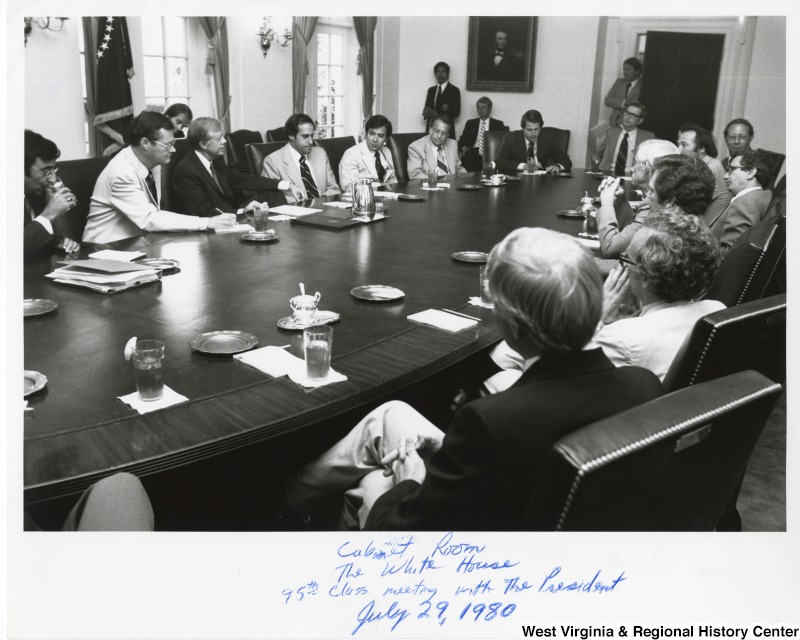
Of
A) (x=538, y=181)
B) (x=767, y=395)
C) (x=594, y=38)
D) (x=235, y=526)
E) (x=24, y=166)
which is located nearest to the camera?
(x=767, y=395)

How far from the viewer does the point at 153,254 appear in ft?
8.28

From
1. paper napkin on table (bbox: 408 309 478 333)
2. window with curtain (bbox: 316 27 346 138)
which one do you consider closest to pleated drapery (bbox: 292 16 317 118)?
window with curtain (bbox: 316 27 346 138)

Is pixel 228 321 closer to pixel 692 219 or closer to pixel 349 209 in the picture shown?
pixel 692 219

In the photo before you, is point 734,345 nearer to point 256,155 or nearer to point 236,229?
point 236,229

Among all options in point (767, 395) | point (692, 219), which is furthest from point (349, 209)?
point (767, 395)

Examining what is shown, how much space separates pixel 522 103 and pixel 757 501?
5998mm

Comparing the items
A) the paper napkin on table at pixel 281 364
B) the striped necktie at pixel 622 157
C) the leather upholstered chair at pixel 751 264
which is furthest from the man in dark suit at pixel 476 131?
the paper napkin on table at pixel 281 364

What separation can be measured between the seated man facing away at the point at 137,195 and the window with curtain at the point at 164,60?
268 centimetres

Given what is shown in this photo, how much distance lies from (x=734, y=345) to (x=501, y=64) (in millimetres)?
6403

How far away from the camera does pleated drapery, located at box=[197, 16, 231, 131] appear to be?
18.6ft

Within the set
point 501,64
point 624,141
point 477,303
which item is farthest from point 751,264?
point 501,64

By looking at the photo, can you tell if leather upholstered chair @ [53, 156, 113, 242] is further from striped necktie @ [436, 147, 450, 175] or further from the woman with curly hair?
striped necktie @ [436, 147, 450, 175]

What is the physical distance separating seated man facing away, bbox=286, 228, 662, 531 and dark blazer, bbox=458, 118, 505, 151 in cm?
644

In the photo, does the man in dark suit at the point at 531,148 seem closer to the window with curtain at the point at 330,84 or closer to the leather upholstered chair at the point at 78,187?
the window with curtain at the point at 330,84
